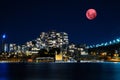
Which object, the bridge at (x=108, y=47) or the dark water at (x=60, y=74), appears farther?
the bridge at (x=108, y=47)

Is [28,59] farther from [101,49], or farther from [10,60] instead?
[101,49]

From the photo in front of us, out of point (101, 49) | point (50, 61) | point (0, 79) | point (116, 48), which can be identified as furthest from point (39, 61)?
point (0, 79)

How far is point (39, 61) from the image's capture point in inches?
6993

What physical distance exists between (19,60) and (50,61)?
17453 mm

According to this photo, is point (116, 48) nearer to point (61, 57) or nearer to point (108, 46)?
point (108, 46)

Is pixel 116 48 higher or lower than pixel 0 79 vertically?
higher

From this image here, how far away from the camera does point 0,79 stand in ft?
172

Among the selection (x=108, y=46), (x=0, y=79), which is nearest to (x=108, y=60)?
(x=108, y=46)

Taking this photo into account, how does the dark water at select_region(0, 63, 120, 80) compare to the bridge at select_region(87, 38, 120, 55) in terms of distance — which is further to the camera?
the bridge at select_region(87, 38, 120, 55)

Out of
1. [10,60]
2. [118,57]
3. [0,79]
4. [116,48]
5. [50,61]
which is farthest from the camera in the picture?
[10,60]

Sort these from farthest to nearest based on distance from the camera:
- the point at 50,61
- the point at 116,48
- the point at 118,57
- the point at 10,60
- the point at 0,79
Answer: the point at 10,60 < the point at 50,61 < the point at 118,57 < the point at 116,48 < the point at 0,79

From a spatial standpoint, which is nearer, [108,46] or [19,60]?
[108,46]

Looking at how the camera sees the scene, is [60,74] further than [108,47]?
No

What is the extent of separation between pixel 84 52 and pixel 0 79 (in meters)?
136
